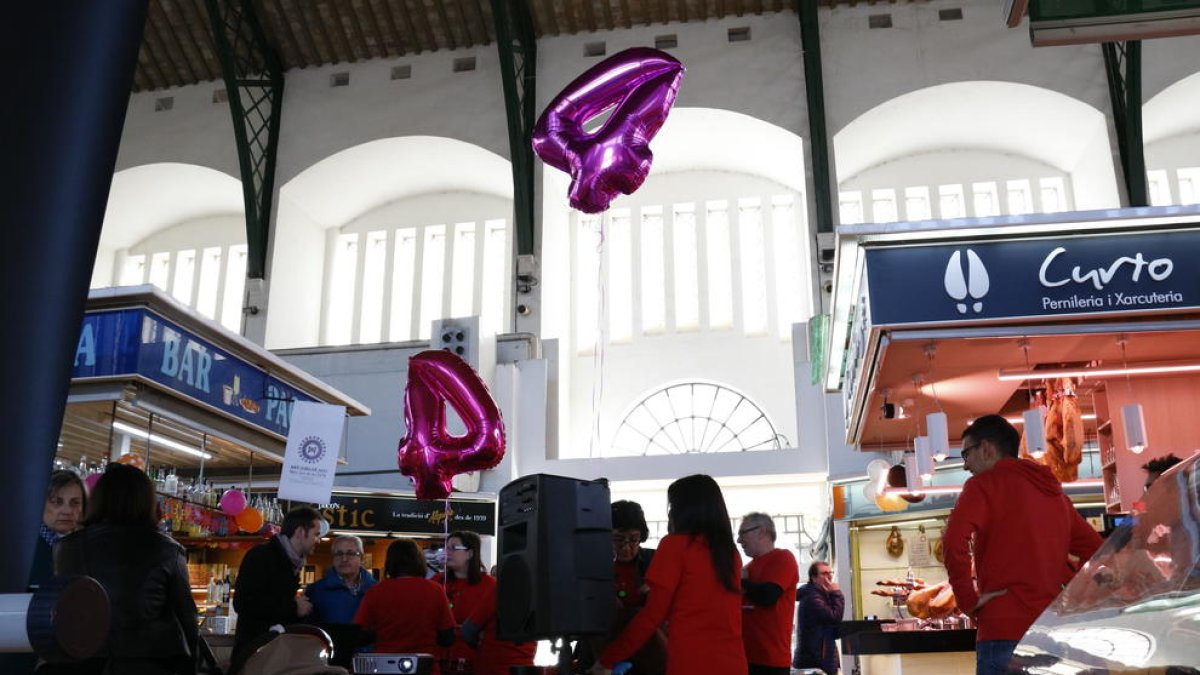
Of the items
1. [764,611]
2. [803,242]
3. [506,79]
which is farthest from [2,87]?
[803,242]

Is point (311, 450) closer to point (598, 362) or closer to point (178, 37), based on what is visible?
point (598, 362)

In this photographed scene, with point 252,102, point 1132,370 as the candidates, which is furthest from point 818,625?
point 252,102

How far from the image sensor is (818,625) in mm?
8352

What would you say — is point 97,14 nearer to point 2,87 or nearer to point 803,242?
point 2,87

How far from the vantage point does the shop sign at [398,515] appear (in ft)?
46.8

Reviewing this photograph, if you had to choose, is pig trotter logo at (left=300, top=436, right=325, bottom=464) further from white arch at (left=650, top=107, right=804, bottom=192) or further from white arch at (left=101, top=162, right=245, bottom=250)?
white arch at (left=101, top=162, right=245, bottom=250)

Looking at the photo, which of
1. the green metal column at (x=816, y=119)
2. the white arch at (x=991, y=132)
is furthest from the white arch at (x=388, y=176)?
the white arch at (x=991, y=132)

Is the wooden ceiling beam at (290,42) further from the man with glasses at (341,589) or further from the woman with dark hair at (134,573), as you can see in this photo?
the woman with dark hair at (134,573)

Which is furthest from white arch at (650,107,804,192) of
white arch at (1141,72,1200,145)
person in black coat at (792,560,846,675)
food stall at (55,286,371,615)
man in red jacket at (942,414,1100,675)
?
man in red jacket at (942,414,1100,675)

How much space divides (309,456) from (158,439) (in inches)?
79.9

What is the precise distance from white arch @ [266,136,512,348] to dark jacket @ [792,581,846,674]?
11.4 m

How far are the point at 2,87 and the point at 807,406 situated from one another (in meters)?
15.6

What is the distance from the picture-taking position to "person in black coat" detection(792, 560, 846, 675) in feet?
27.2

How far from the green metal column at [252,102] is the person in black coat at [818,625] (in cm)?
1242
